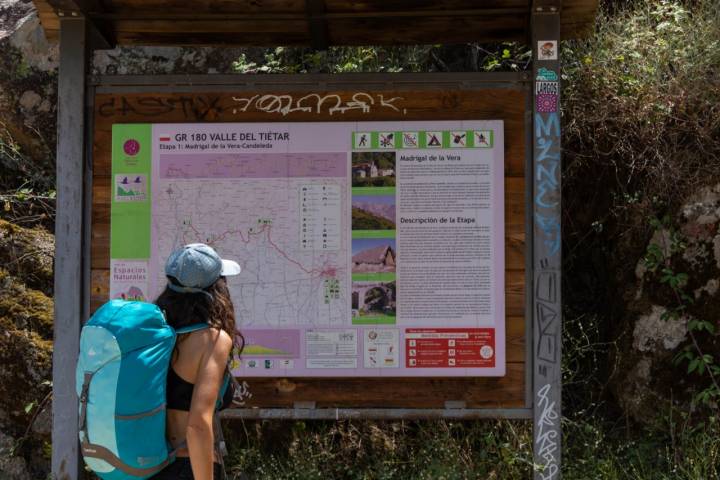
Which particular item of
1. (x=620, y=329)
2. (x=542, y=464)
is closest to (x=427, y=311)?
(x=542, y=464)

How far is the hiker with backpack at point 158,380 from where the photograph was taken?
2744 millimetres

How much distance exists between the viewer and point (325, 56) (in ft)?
22.9

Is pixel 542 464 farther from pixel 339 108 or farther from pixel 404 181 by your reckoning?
pixel 339 108

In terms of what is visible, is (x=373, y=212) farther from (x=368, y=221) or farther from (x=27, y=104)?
(x=27, y=104)

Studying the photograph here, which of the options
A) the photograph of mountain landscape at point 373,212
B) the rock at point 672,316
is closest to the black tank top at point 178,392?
the photograph of mountain landscape at point 373,212

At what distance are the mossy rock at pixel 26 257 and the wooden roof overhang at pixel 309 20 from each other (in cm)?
163

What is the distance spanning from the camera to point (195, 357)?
2889 millimetres

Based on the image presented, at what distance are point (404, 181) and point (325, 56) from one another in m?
2.89

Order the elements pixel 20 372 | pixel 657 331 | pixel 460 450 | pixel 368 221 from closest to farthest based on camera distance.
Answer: pixel 368 221 < pixel 460 450 < pixel 657 331 < pixel 20 372

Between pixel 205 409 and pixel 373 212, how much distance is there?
6.23 ft

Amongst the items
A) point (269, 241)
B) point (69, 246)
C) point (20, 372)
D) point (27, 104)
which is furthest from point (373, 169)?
point (27, 104)

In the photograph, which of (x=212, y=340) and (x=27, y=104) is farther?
(x=27, y=104)

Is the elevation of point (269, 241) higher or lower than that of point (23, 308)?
higher

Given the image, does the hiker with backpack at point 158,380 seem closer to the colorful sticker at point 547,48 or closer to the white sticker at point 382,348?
the white sticker at point 382,348
